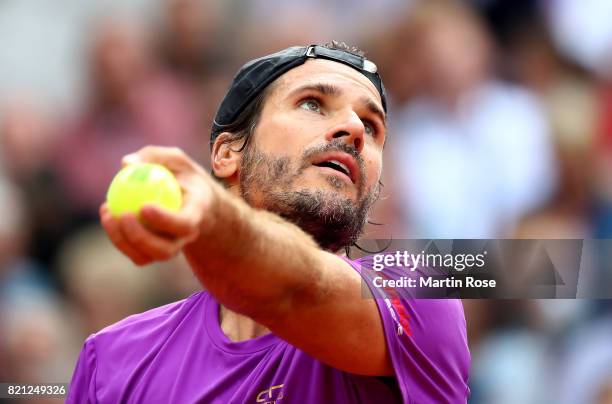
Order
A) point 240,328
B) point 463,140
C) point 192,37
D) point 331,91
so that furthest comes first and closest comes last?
point 192,37 → point 463,140 → point 331,91 → point 240,328

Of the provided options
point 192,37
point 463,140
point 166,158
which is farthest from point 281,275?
point 192,37

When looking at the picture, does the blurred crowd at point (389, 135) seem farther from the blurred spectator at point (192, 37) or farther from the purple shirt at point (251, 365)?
the purple shirt at point (251, 365)

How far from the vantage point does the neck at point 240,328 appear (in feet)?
11.5

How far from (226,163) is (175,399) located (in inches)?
47.0

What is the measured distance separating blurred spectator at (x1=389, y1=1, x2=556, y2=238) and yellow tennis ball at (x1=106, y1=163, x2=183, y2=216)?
11.5ft

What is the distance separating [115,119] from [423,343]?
3.62m

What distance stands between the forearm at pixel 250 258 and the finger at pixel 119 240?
0.63 ft

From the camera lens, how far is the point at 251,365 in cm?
332

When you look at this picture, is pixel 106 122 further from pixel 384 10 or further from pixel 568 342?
pixel 568 342

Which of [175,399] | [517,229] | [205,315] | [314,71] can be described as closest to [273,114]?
[314,71]

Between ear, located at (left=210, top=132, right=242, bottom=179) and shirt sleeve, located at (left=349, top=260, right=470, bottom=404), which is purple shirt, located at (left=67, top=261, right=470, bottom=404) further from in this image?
ear, located at (left=210, top=132, right=242, bottom=179)

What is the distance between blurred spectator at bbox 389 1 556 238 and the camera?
582 centimetres

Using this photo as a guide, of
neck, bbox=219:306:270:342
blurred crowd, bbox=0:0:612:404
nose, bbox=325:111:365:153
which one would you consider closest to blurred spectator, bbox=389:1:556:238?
blurred crowd, bbox=0:0:612:404

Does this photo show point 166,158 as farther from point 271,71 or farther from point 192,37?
point 192,37
